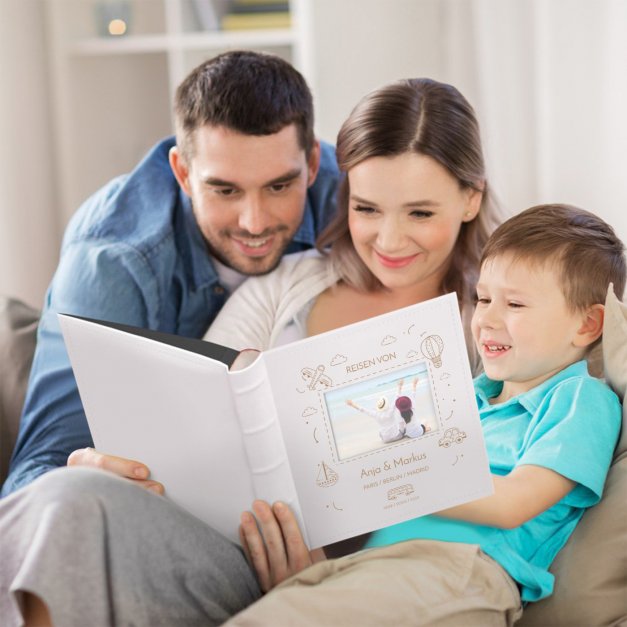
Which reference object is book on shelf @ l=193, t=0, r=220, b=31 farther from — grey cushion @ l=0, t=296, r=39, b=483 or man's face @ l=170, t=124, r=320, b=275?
grey cushion @ l=0, t=296, r=39, b=483

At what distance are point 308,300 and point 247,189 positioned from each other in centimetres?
24

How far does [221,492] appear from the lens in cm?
119

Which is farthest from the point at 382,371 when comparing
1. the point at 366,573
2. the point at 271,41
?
the point at 271,41

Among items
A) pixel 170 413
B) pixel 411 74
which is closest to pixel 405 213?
pixel 170 413

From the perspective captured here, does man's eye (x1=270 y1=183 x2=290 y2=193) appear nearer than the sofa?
No

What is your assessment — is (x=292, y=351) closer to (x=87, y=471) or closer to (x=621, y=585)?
(x=87, y=471)

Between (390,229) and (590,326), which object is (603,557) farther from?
(390,229)

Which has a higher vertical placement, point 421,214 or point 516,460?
point 421,214

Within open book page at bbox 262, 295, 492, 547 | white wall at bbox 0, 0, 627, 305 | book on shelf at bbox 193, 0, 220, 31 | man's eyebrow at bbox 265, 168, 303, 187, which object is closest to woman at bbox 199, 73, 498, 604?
man's eyebrow at bbox 265, 168, 303, 187

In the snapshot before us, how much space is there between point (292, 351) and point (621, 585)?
52 cm

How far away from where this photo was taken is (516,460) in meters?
1.27

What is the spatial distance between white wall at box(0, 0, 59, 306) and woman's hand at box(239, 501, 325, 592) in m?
1.90

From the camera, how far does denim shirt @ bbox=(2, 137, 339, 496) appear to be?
5.47ft

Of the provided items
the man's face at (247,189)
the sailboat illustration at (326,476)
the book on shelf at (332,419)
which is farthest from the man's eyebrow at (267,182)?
the sailboat illustration at (326,476)
